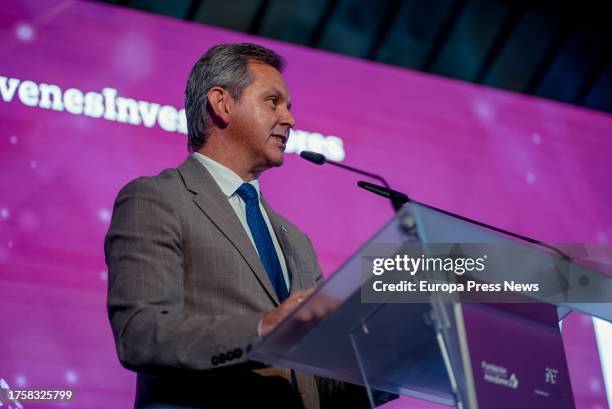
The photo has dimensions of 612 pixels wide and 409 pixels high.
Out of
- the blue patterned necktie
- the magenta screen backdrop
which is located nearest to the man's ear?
the blue patterned necktie

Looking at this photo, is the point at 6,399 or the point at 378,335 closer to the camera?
the point at 378,335

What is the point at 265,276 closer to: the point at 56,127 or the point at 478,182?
the point at 56,127

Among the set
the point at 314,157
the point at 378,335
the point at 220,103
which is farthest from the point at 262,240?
the point at 378,335

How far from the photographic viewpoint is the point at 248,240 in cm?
198

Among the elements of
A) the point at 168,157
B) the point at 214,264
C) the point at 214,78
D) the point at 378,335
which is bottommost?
the point at 378,335

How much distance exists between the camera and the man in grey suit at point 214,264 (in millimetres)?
1613

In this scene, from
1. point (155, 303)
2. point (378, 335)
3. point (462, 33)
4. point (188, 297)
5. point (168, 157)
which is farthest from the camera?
point (462, 33)

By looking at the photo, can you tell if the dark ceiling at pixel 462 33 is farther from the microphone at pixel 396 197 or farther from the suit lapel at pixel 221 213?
the microphone at pixel 396 197

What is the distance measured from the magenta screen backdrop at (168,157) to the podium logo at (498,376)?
1.75 m

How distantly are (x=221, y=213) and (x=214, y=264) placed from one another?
0.54 ft

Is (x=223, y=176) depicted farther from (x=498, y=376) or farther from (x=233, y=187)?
(x=498, y=376)

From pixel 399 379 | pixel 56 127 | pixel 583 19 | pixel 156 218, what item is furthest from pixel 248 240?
pixel 583 19

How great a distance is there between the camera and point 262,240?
2088 millimetres

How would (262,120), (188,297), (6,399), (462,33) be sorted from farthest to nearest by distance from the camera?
(462,33) → (6,399) → (262,120) → (188,297)
